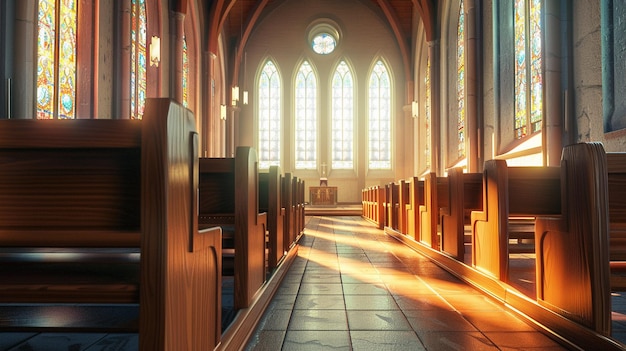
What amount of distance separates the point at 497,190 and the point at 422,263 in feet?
5.24

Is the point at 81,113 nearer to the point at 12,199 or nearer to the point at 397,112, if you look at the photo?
the point at 12,199

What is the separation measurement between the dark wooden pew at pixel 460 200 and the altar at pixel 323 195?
393 inches

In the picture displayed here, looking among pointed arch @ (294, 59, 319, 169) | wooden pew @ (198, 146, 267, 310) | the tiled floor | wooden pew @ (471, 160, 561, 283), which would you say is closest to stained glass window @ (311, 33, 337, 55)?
pointed arch @ (294, 59, 319, 169)

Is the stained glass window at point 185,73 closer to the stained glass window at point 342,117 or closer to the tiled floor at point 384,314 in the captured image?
the stained glass window at point 342,117

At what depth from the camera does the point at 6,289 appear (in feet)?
3.52

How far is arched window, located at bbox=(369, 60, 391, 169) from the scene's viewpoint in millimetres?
15383

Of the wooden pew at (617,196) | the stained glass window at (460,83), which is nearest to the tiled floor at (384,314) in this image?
the wooden pew at (617,196)

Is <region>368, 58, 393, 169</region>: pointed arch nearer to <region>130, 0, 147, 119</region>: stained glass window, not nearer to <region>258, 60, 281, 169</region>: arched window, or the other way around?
<region>258, 60, 281, 169</region>: arched window

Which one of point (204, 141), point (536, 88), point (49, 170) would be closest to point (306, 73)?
point (204, 141)

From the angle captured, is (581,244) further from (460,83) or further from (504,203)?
(460,83)

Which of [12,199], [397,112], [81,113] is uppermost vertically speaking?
[397,112]

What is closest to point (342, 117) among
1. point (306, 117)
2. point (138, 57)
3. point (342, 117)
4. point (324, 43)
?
point (342, 117)

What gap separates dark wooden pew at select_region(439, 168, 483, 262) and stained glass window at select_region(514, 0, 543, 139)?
4.19 metres

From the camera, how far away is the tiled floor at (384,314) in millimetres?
1849
